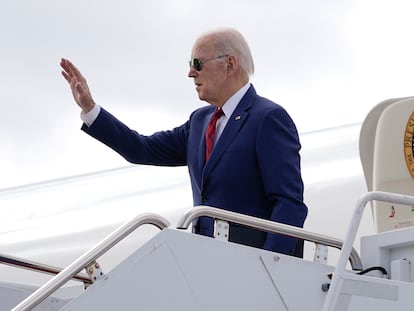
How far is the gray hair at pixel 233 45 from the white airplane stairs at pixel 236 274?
1.06 m

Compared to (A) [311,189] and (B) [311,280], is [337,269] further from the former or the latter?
(A) [311,189]

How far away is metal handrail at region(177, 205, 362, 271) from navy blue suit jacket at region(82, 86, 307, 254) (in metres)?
0.22

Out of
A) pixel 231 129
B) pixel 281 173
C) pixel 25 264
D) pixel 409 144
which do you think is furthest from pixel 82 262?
pixel 409 144

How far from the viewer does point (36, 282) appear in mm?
7664

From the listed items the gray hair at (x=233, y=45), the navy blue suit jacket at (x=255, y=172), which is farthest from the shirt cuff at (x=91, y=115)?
the gray hair at (x=233, y=45)

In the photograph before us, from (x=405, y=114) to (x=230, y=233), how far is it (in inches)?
60.1

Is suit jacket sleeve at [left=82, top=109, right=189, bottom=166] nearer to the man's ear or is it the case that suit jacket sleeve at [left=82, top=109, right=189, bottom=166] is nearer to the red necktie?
the red necktie

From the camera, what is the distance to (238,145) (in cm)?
508

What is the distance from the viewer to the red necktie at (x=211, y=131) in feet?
17.2

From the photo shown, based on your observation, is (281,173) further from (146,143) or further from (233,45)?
(146,143)

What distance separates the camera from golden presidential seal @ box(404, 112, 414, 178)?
5.70 metres

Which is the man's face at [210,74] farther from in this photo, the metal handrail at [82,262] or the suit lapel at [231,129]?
the metal handrail at [82,262]

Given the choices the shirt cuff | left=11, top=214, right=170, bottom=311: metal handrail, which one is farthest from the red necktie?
left=11, top=214, right=170, bottom=311: metal handrail

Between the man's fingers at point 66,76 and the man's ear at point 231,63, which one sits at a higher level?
the man's fingers at point 66,76
